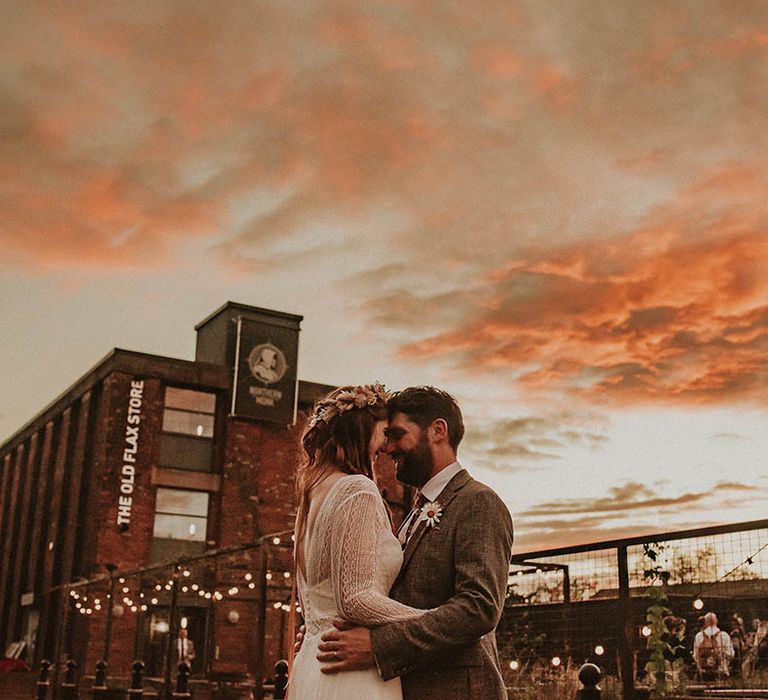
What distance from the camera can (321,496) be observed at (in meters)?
3.43

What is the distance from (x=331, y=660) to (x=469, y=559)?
60 cm

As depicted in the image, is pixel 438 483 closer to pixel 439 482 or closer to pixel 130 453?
pixel 439 482

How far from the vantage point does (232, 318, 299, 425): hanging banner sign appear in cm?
3019

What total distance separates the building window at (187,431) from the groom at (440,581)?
26546 millimetres

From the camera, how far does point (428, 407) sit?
3525 millimetres

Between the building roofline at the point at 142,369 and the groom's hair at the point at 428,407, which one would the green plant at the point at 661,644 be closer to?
the groom's hair at the point at 428,407

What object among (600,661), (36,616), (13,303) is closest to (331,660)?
(600,661)

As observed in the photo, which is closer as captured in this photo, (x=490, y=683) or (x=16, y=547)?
(x=490, y=683)

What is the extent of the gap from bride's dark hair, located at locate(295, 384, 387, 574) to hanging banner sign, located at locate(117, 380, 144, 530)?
25.4 meters

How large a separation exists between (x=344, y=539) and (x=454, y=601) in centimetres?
43

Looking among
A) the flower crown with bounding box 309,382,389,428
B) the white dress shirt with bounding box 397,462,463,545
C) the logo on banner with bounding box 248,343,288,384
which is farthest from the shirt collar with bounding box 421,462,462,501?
the logo on banner with bounding box 248,343,288,384

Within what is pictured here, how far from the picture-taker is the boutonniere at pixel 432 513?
3.37m

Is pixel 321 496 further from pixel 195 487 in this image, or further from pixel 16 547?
pixel 16 547

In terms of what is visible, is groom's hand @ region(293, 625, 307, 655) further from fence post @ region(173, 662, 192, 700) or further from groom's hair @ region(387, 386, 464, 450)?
fence post @ region(173, 662, 192, 700)
